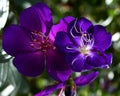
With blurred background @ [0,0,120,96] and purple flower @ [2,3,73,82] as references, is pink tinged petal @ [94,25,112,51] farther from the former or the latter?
blurred background @ [0,0,120,96]

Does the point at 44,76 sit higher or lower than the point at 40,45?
lower

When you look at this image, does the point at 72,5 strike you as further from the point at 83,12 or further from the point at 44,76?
the point at 44,76

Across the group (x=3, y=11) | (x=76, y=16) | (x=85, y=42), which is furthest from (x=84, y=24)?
(x=76, y=16)

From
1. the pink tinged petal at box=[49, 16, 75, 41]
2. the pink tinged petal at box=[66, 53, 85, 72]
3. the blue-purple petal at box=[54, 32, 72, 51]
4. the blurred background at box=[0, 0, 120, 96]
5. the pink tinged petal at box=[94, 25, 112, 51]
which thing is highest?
the pink tinged petal at box=[49, 16, 75, 41]

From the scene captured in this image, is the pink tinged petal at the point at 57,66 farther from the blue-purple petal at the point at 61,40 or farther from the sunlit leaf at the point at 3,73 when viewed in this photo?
the sunlit leaf at the point at 3,73

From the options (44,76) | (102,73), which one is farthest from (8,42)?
(44,76)

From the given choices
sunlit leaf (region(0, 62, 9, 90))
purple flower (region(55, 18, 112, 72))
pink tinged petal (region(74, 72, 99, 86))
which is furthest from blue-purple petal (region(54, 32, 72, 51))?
sunlit leaf (region(0, 62, 9, 90))

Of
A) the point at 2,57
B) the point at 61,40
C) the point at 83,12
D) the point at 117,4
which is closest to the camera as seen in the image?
the point at 61,40

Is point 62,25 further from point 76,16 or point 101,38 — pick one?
point 76,16
